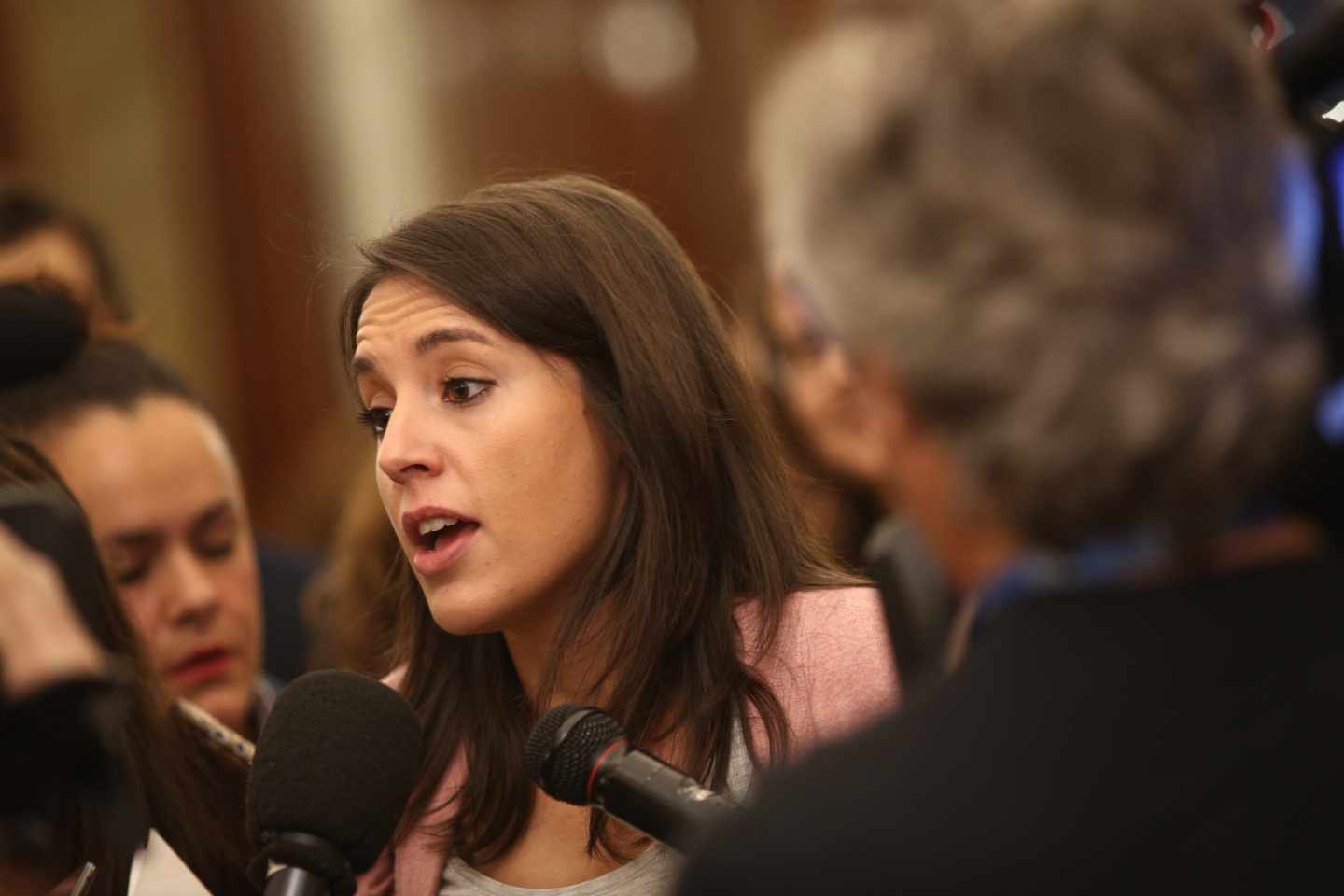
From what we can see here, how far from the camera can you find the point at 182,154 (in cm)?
518

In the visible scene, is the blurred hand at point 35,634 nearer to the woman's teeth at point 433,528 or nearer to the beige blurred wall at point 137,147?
the woman's teeth at point 433,528

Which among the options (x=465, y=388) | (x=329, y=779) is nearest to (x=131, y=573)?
(x=465, y=388)

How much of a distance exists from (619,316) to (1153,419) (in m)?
0.79

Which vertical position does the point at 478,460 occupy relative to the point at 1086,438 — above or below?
below

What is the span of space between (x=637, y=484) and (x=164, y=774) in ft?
1.80

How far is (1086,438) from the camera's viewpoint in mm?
827

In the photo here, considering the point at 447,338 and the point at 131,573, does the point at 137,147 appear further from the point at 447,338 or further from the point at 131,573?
the point at 447,338

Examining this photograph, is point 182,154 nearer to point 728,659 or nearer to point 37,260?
point 37,260

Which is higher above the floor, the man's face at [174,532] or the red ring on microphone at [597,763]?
the red ring on microphone at [597,763]

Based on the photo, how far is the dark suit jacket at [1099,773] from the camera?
2.56 feet

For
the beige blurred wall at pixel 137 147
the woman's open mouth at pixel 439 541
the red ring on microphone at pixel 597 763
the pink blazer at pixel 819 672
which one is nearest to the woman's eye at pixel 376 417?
the woman's open mouth at pixel 439 541

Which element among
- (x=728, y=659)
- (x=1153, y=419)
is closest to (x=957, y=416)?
(x=1153, y=419)

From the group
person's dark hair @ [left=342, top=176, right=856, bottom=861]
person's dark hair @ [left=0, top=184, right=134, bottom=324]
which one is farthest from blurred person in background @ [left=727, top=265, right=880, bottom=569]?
person's dark hair @ [left=0, top=184, right=134, bottom=324]

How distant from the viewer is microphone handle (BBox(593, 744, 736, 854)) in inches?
43.4
